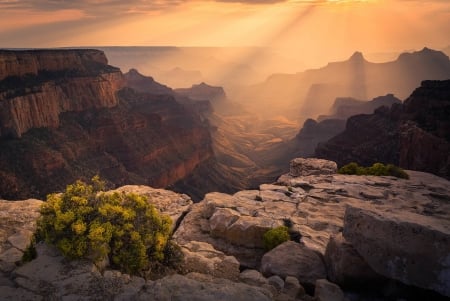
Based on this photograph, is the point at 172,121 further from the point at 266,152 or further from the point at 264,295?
the point at 264,295

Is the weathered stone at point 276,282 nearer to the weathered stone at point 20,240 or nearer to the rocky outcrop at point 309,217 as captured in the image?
the rocky outcrop at point 309,217

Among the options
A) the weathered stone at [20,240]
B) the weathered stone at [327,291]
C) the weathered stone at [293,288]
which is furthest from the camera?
the weathered stone at [20,240]

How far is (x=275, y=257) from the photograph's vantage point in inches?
449

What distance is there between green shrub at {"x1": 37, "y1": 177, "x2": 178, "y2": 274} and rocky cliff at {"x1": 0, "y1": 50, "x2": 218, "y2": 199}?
125 feet

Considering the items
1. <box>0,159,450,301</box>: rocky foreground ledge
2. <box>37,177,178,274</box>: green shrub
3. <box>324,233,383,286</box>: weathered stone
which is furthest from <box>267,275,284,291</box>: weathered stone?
<box>37,177,178,274</box>: green shrub

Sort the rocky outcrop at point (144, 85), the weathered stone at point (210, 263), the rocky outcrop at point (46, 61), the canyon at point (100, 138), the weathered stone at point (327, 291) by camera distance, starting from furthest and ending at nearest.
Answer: the rocky outcrop at point (144, 85) < the rocky outcrop at point (46, 61) < the canyon at point (100, 138) < the weathered stone at point (210, 263) < the weathered stone at point (327, 291)

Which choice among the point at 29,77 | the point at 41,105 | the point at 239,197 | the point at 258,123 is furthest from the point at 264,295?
the point at 258,123

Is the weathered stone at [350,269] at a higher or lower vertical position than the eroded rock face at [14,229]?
lower

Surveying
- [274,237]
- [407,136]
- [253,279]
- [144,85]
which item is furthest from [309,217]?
[144,85]

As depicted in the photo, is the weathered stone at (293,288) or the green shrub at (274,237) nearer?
the weathered stone at (293,288)

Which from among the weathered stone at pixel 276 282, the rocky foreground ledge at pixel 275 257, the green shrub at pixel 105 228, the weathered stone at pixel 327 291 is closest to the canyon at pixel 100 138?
the rocky foreground ledge at pixel 275 257

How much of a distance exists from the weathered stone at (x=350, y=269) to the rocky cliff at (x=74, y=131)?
1666 inches

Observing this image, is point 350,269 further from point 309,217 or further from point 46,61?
point 46,61

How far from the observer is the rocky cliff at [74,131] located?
1903 inches
